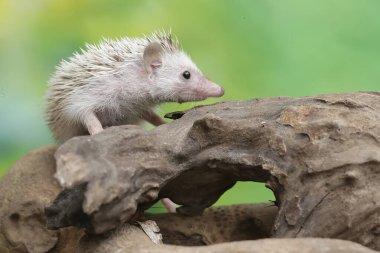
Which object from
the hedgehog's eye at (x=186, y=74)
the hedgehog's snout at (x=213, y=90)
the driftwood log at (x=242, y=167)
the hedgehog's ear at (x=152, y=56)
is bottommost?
the driftwood log at (x=242, y=167)

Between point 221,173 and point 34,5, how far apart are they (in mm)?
2331

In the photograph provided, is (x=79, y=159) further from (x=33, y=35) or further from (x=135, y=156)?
(x=33, y=35)

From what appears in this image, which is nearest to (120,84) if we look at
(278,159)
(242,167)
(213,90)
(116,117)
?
(116,117)

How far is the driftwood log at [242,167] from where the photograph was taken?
203 centimetres

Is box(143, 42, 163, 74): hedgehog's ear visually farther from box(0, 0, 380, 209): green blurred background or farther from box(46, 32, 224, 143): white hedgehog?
box(0, 0, 380, 209): green blurred background

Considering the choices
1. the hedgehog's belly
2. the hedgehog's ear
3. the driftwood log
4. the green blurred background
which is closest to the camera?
the driftwood log

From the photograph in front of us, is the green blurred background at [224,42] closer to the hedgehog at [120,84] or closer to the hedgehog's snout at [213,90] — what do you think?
the hedgehog at [120,84]

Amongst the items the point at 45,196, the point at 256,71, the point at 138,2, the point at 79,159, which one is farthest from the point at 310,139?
the point at 138,2

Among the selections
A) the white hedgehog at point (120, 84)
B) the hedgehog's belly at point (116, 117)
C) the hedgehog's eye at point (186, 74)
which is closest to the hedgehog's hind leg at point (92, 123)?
the white hedgehog at point (120, 84)

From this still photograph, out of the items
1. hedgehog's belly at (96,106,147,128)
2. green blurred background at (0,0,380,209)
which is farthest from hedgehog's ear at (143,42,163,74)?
green blurred background at (0,0,380,209)

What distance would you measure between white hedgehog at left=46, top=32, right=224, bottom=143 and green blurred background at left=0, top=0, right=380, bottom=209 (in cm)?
72

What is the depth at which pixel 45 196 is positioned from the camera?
2.81 m

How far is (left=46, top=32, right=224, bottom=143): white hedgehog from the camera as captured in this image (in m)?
3.11

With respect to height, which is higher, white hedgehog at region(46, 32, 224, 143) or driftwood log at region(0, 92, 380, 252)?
white hedgehog at region(46, 32, 224, 143)
